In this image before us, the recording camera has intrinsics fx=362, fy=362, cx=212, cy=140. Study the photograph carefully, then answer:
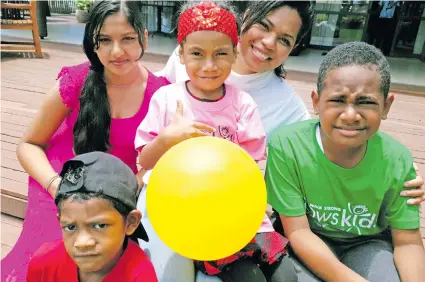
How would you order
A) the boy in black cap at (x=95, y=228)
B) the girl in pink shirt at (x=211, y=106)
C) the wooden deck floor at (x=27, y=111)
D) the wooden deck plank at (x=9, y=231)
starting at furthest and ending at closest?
the wooden deck floor at (x=27, y=111) → the wooden deck plank at (x=9, y=231) → the girl in pink shirt at (x=211, y=106) → the boy in black cap at (x=95, y=228)

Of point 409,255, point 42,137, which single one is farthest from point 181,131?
point 409,255

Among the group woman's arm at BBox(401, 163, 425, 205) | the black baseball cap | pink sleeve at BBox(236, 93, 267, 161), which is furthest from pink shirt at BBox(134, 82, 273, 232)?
woman's arm at BBox(401, 163, 425, 205)

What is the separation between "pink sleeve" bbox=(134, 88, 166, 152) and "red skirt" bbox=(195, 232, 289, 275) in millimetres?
558

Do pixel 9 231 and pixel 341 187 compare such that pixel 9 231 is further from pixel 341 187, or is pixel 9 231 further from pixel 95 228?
pixel 341 187

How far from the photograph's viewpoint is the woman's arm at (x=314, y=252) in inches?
56.7

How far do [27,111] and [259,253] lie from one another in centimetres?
343

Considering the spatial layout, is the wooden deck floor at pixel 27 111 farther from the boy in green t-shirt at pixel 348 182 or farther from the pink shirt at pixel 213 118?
the pink shirt at pixel 213 118

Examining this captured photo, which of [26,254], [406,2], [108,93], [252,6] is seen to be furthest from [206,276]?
[406,2]

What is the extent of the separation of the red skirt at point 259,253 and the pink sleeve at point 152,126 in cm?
56

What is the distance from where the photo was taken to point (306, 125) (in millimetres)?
1697

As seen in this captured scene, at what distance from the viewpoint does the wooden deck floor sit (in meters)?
2.68

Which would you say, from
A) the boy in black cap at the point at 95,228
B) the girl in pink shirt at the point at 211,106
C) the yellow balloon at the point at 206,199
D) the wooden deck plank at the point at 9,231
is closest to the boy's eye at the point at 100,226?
the boy in black cap at the point at 95,228

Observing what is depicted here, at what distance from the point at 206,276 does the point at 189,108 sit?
2.33ft

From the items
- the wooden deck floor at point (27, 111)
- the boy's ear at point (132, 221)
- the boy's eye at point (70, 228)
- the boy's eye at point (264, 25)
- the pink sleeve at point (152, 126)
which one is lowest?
the wooden deck floor at point (27, 111)
